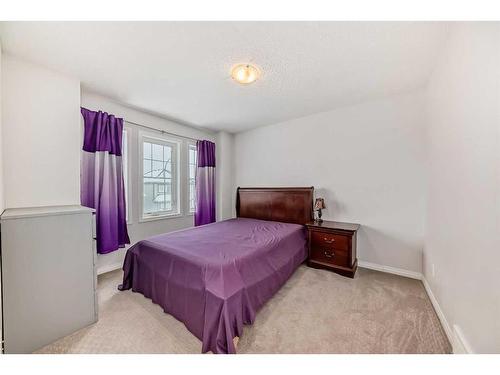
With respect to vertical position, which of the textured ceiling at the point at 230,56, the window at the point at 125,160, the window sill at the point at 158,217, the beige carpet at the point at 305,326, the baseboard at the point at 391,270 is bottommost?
the beige carpet at the point at 305,326

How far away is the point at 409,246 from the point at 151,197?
3897mm

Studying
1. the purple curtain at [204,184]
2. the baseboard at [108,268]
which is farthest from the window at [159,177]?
the baseboard at [108,268]

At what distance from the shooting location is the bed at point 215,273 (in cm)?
135

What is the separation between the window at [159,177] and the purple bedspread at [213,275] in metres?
1.23

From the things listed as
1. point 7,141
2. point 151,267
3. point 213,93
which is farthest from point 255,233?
point 7,141

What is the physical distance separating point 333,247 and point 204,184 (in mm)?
2560

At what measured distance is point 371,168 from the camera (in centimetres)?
269

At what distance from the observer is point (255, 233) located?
246cm

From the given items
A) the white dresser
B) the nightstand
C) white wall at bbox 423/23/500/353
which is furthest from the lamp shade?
the white dresser

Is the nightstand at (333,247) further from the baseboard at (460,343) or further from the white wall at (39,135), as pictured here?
the white wall at (39,135)

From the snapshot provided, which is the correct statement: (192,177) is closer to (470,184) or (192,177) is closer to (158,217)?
(158,217)

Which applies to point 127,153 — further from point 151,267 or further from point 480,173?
point 480,173

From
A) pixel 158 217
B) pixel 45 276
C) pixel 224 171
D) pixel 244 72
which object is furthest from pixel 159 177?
pixel 244 72

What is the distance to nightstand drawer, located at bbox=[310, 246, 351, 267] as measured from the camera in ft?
8.08
